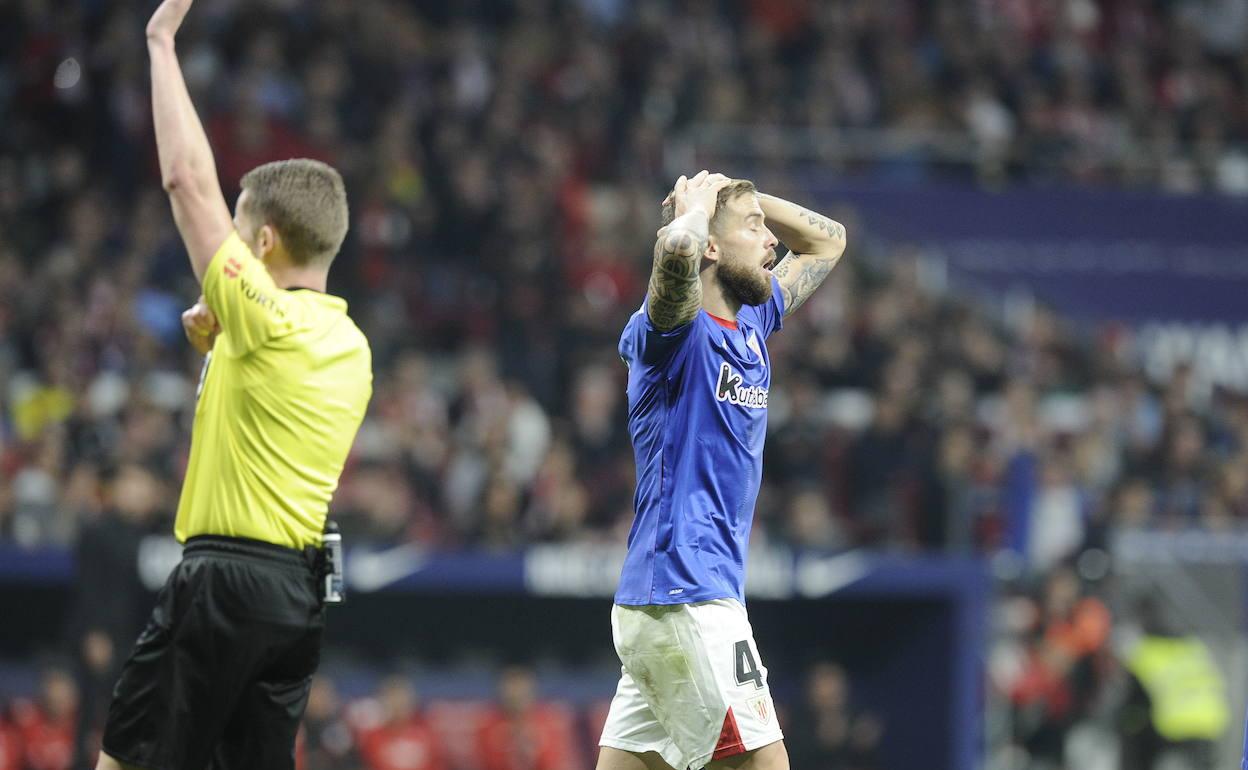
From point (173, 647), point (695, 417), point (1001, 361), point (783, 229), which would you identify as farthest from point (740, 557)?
point (1001, 361)

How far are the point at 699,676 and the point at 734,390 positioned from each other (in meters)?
0.92

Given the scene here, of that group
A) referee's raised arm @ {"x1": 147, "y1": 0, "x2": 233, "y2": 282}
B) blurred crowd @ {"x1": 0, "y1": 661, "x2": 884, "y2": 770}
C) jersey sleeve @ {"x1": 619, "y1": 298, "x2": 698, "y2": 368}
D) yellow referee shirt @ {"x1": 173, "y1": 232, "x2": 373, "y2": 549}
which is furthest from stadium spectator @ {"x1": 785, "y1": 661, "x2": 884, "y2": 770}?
referee's raised arm @ {"x1": 147, "y1": 0, "x2": 233, "y2": 282}

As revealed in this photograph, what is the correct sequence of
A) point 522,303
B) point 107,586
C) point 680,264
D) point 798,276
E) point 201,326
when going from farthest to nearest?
point 522,303 < point 107,586 < point 798,276 < point 201,326 < point 680,264

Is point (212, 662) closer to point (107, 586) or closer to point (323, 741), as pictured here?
point (107, 586)

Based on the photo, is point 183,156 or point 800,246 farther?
point 800,246

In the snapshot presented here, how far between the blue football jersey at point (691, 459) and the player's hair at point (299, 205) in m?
1.06

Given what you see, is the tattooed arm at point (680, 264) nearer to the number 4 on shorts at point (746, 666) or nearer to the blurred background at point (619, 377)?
the number 4 on shorts at point (746, 666)

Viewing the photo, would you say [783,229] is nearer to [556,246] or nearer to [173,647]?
[173,647]

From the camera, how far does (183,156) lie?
4.58 m

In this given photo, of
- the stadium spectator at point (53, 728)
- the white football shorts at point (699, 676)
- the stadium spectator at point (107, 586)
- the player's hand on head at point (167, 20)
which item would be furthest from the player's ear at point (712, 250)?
the stadium spectator at point (53, 728)

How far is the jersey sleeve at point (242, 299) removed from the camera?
4680 millimetres

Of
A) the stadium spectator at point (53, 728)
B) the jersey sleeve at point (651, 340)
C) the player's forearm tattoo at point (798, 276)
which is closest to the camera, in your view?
the jersey sleeve at point (651, 340)

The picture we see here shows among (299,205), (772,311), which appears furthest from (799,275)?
(299,205)

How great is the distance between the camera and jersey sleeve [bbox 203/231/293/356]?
4680mm
